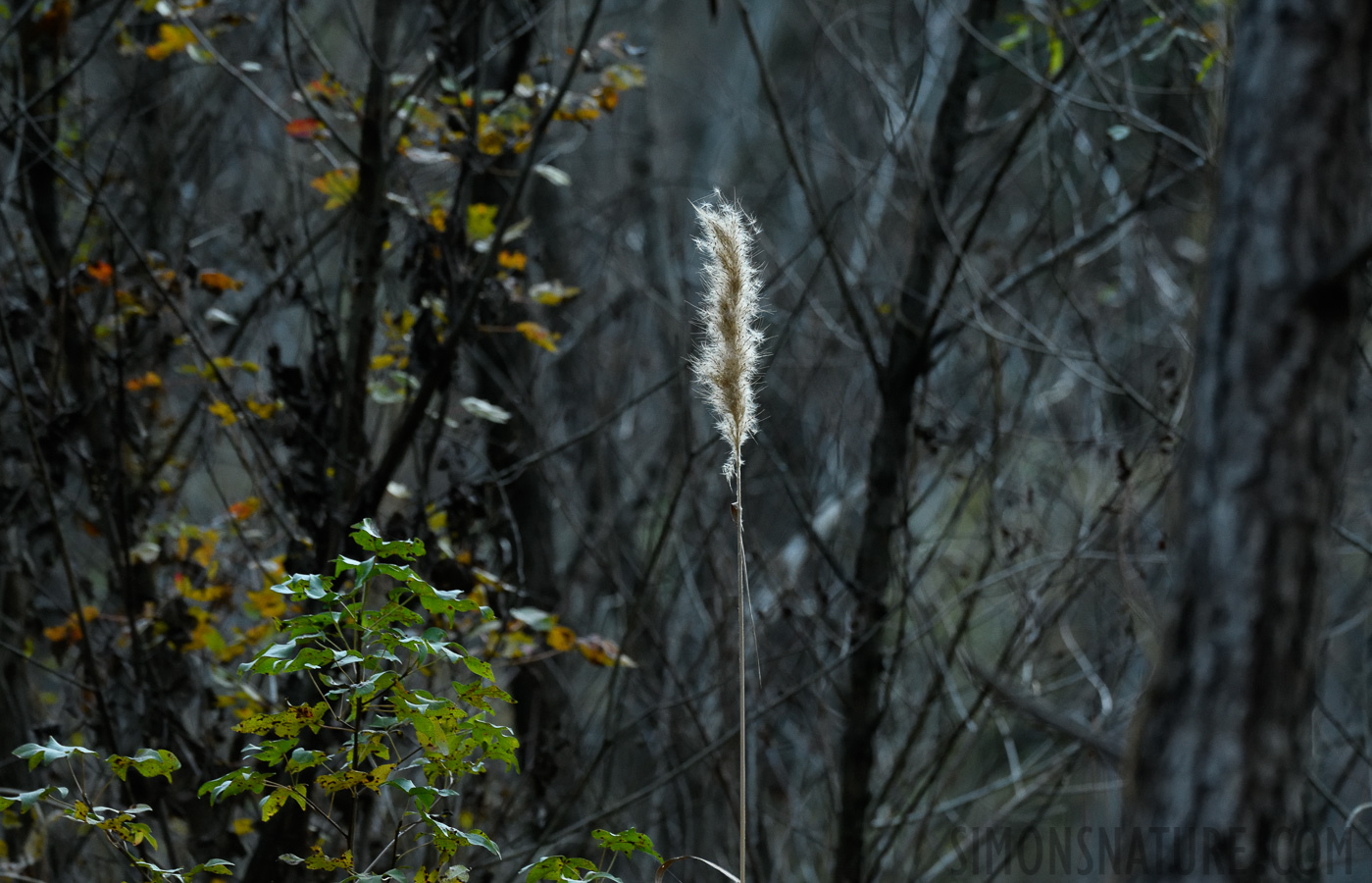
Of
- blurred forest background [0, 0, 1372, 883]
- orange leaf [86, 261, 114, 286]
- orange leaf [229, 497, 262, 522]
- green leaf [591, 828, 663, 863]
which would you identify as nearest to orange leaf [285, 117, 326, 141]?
blurred forest background [0, 0, 1372, 883]

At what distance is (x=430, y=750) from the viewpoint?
170 centimetres

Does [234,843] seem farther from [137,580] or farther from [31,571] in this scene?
[31,571]

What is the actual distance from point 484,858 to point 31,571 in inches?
70.2

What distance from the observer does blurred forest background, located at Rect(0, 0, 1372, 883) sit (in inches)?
127

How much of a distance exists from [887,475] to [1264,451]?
2.85 meters

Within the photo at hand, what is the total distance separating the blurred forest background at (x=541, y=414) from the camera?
10.6 ft

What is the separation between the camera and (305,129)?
3340 millimetres

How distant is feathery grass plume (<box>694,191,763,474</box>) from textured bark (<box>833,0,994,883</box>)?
1915 mm

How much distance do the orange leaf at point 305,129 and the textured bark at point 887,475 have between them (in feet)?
5.82

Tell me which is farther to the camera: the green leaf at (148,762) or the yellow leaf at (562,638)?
the yellow leaf at (562,638)

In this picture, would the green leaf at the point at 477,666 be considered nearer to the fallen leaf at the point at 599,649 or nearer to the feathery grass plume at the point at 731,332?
the feathery grass plume at the point at 731,332

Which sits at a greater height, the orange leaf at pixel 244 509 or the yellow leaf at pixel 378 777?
the orange leaf at pixel 244 509

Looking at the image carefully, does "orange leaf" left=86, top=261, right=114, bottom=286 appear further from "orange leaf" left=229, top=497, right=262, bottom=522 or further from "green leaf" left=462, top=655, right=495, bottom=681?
"green leaf" left=462, top=655, right=495, bottom=681

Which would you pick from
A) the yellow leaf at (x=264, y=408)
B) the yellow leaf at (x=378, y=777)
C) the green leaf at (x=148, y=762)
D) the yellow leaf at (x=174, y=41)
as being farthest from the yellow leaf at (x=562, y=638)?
the yellow leaf at (x=174, y=41)
